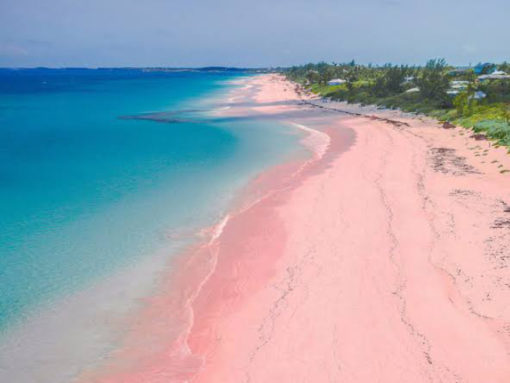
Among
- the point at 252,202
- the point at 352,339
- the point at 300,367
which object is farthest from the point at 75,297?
the point at 252,202

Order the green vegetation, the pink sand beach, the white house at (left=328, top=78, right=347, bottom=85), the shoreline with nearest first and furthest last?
the pink sand beach → the shoreline → the green vegetation → the white house at (left=328, top=78, right=347, bottom=85)

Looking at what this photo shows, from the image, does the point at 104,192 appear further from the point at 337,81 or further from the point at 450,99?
the point at 337,81

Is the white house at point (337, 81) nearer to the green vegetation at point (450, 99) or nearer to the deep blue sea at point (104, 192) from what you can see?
the green vegetation at point (450, 99)

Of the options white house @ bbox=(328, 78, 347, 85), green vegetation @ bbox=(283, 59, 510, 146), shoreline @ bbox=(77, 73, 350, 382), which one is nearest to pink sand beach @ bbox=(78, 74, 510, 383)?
shoreline @ bbox=(77, 73, 350, 382)

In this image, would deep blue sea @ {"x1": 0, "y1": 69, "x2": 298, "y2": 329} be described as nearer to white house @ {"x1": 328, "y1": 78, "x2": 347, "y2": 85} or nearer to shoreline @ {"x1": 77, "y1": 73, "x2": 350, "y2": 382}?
shoreline @ {"x1": 77, "y1": 73, "x2": 350, "y2": 382}

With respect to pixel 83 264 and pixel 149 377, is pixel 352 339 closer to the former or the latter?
pixel 149 377

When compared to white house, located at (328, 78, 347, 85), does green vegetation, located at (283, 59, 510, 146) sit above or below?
above

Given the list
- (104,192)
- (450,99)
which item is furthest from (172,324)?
(450,99)

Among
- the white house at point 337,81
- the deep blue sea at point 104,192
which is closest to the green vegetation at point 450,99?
the white house at point 337,81
